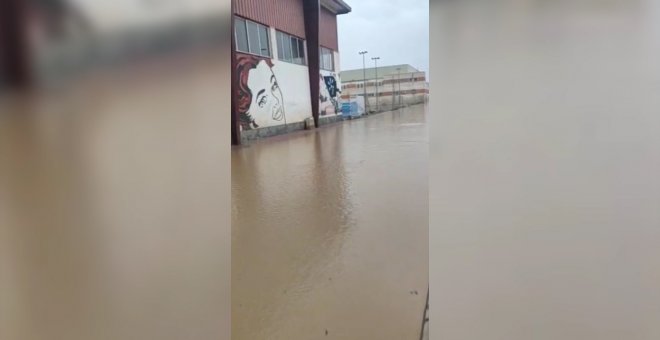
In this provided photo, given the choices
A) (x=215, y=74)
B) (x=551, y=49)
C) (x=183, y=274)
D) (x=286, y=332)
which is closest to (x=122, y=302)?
(x=183, y=274)

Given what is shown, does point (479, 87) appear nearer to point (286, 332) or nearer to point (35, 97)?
point (35, 97)

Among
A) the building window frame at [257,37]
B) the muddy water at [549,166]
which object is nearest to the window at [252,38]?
the building window frame at [257,37]

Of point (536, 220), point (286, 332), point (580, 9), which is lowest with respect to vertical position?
point (286, 332)

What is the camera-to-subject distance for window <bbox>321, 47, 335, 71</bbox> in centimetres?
737

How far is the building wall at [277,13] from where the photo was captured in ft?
16.3

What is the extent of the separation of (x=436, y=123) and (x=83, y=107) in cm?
34

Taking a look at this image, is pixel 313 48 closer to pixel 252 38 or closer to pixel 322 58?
pixel 322 58

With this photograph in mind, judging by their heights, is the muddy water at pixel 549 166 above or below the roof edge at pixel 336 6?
below

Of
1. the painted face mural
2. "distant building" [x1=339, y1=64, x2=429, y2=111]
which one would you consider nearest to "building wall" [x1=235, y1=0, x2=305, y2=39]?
the painted face mural

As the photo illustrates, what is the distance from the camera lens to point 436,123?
0.43 meters

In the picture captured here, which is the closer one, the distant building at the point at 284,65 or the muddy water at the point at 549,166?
the muddy water at the point at 549,166

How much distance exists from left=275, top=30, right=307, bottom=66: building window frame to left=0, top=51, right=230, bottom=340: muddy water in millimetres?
5823

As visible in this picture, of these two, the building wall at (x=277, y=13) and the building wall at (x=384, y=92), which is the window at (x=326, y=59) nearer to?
the building wall at (x=277, y=13)

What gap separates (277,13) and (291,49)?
0.75m
